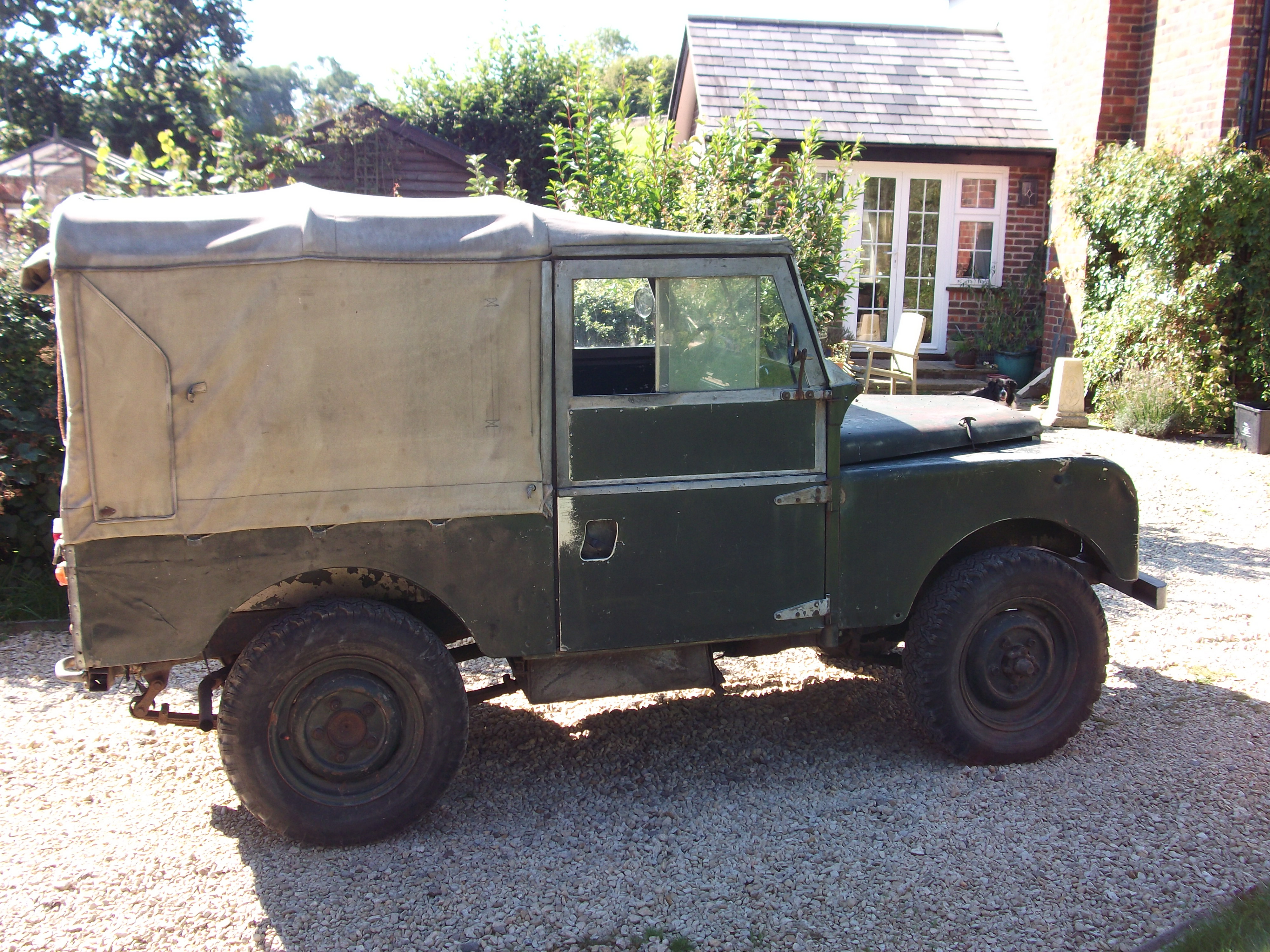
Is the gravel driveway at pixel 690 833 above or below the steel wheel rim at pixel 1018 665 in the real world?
below

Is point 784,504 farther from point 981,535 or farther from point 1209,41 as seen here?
point 1209,41

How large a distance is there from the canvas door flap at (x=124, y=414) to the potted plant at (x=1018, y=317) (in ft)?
41.4

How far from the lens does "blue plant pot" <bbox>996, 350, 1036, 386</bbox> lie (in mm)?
13734

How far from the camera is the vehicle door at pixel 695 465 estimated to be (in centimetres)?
350

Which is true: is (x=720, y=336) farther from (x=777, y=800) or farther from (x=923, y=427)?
(x=777, y=800)

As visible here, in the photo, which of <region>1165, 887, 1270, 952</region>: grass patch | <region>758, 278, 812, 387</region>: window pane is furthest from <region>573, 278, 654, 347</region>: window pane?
<region>1165, 887, 1270, 952</region>: grass patch

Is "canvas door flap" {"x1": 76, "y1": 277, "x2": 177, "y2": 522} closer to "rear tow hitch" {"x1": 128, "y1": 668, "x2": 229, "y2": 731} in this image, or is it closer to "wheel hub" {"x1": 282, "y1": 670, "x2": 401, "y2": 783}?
"rear tow hitch" {"x1": 128, "y1": 668, "x2": 229, "y2": 731}

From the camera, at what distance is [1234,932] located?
2922 millimetres

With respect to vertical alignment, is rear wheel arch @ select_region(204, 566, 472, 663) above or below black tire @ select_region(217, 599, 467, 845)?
above

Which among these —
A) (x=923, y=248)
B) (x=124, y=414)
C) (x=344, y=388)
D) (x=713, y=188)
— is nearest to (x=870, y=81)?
(x=923, y=248)

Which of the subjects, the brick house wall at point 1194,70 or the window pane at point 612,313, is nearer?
the window pane at point 612,313

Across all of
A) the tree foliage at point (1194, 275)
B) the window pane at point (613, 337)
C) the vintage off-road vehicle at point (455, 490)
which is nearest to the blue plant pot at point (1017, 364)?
the tree foliage at point (1194, 275)

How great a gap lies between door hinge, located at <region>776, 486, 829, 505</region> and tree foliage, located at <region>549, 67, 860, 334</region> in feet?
12.5

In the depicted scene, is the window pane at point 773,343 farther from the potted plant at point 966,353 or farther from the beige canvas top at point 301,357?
the potted plant at point 966,353
